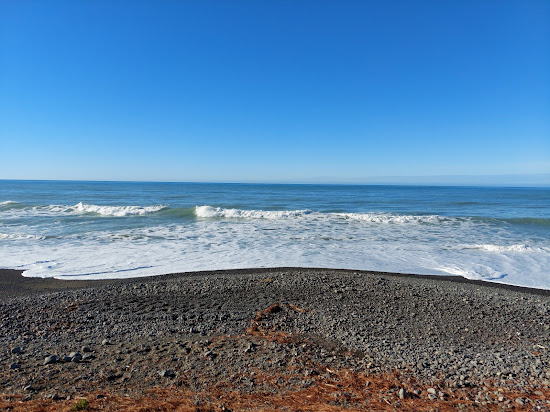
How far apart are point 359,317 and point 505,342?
7.41 feet

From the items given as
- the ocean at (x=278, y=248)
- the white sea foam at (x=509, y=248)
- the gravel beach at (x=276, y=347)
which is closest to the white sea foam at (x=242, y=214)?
the ocean at (x=278, y=248)

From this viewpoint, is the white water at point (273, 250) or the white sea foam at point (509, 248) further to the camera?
the white sea foam at point (509, 248)

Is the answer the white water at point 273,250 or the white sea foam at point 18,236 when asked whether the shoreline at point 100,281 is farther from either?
the white sea foam at point 18,236

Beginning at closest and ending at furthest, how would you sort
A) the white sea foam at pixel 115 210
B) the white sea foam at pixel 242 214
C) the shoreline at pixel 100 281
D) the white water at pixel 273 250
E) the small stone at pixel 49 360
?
the small stone at pixel 49 360 → the shoreline at pixel 100 281 → the white water at pixel 273 250 → the white sea foam at pixel 242 214 → the white sea foam at pixel 115 210

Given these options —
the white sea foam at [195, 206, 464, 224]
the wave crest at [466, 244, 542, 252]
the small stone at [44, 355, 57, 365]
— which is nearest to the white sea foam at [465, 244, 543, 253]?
the wave crest at [466, 244, 542, 252]

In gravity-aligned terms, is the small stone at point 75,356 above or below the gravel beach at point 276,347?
above

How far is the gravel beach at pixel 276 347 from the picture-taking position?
3613 mm

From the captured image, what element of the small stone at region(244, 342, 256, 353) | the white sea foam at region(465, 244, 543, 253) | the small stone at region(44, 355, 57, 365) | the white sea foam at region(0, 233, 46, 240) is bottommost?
the white sea foam at region(465, 244, 543, 253)

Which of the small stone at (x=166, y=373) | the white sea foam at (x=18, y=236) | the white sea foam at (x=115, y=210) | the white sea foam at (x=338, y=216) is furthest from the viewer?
the white sea foam at (x=115, y=210)

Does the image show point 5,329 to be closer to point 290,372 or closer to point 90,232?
point 290,372

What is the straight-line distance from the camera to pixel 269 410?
10.9 feet

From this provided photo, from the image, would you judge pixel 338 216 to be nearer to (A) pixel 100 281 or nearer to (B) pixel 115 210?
(B) pixel 115 210

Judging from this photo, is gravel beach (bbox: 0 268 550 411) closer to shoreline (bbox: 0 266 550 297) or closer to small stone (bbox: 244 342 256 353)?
small stone (bbox: 244 342 256 353)

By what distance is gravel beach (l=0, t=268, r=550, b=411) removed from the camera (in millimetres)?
3613
